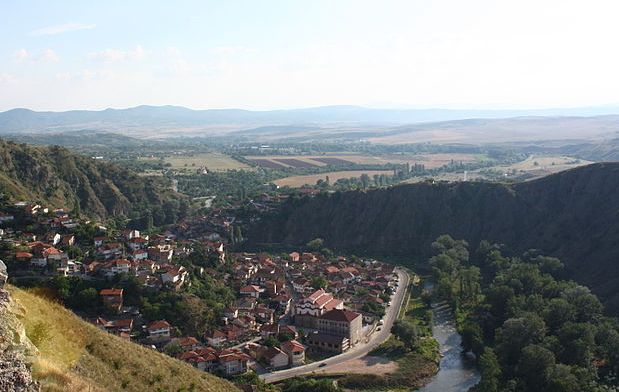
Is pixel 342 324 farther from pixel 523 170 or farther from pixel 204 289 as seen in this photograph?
pixel 523 170

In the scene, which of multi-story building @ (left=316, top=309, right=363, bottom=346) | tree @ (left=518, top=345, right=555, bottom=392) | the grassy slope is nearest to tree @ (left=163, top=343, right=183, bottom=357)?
multi-story building @ (left=316, top=309, right=363, bottom=346)

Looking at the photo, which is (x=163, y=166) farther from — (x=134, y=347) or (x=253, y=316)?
(x=134, y=347)

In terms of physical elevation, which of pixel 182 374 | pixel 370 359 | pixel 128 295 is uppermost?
pixel 182 374

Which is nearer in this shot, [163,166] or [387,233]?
[387,233]

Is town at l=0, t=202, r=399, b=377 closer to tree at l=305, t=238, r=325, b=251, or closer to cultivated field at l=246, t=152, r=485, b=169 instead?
tree at l=305, t=238, r=325, b=251

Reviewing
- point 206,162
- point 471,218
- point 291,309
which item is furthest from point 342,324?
point 206,162

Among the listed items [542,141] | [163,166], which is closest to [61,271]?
[163,166]

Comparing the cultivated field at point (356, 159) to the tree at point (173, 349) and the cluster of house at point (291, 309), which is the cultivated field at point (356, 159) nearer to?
the cluster of house at point (291, 309)
